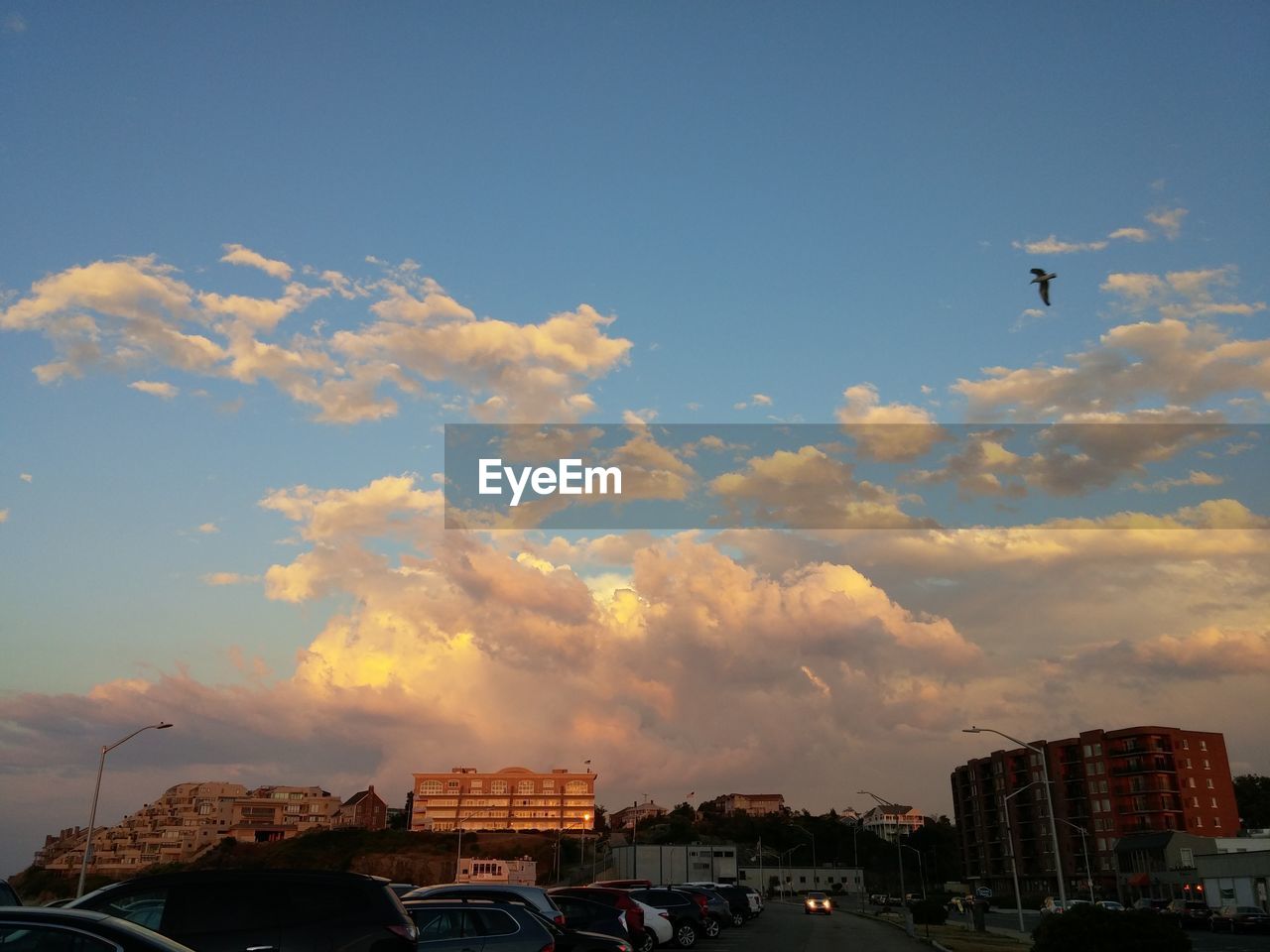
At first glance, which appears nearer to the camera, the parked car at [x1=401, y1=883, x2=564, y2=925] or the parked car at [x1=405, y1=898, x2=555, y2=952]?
the parked car at [x1=405, y1=898, x2=555, y2=952]

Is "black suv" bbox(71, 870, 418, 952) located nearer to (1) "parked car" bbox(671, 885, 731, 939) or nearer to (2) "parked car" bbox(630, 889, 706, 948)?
(2) "parked car" bbox(630, 889, 706, 948)

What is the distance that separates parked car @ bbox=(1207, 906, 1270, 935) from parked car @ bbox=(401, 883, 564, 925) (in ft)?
156

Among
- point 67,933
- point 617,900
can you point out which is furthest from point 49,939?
point 617,900

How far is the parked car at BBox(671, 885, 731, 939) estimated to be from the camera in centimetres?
3603

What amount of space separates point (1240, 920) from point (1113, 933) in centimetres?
4469

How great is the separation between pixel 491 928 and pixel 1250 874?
74.5 m

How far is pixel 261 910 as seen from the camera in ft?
36.3

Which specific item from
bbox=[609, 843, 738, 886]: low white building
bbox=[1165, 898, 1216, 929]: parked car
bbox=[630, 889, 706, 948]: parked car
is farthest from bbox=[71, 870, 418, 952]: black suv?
bbox=[609, 843, 738, 886]: low white building

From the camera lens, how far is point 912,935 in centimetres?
4166

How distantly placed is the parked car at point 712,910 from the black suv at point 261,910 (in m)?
25.6

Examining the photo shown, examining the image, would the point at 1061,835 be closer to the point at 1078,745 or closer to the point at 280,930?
the point at 1078,745

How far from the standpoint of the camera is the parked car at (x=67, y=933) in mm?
6945

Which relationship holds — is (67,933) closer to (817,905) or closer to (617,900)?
(617,900)

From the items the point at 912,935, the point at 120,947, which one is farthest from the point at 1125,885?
the point at 120,947
